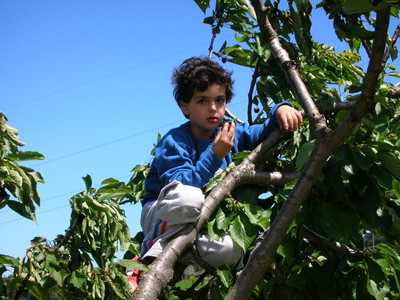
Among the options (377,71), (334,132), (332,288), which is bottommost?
(332,288)

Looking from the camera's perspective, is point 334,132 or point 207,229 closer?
point 334,132

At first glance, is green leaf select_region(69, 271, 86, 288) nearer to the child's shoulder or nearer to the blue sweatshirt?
the blue sweatshirt

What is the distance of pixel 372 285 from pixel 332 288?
148 mm

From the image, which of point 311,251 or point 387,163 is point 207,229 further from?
point 387,163

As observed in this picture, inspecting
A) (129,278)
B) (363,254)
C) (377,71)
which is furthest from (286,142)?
(377,71)

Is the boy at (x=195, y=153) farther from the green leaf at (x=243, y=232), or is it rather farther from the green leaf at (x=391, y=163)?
the green leaf at (x=391, y=163)

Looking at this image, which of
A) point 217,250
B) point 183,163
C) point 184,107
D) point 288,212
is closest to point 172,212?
point 217,250

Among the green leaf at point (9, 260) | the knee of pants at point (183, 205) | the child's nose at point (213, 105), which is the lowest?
the green leaf at point (9, 260)

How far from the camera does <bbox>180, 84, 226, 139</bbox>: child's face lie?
2600mm

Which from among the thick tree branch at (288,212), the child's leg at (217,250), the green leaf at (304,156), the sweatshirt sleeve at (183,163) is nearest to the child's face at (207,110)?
the sweatshirt sleeve at (183,163)

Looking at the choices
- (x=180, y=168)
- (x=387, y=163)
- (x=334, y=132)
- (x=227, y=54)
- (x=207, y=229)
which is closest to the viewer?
(x=334, y=132)

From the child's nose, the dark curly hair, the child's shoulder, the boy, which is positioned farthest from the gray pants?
the dark curly hair

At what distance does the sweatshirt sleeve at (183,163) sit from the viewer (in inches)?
88.1

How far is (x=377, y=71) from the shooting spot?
1.32 metres
